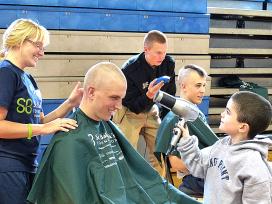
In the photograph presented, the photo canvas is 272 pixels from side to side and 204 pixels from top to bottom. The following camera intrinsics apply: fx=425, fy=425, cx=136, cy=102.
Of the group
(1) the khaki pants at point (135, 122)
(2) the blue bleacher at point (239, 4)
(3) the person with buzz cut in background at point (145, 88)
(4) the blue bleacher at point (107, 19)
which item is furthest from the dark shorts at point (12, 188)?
(2) the blue bleacher at point (239, 4)

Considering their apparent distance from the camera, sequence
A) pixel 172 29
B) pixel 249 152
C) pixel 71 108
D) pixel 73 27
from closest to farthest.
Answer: pixel 249 152 < pixel 71 108 < pixel 73 27 < pixel 172 29

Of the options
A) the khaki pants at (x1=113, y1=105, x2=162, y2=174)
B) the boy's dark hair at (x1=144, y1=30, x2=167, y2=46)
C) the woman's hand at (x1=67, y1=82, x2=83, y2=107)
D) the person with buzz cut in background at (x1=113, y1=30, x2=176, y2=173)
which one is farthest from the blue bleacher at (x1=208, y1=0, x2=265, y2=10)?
the woman's hand at (x1=67, y1=82, x2=83, y2=107)

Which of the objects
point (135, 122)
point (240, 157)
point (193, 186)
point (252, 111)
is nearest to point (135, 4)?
point (135, 122)

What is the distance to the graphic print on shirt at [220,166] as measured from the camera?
6.02 ft

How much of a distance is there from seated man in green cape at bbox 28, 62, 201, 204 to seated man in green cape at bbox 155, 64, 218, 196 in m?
0.48

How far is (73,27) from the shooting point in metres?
3.98

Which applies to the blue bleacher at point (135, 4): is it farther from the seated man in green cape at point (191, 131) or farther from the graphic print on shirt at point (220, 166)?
the graphic print on shirt at point (220, 166)

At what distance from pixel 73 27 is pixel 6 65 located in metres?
2.30

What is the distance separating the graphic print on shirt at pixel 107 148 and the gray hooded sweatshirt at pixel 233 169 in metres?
0.31

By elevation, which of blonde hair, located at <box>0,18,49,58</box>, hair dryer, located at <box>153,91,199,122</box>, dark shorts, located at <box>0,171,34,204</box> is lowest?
dark shorts, located at <box>0,171,34,204</box>

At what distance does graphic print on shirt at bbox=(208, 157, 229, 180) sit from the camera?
6.02ft

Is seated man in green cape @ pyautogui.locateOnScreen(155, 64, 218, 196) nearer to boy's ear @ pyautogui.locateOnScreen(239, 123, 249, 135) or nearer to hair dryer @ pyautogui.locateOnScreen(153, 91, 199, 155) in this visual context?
hair dryer @ pyautogui.locateOnScreen(153, 91, 199, 155)

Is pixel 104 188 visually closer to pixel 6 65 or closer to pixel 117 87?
pixel 117 87

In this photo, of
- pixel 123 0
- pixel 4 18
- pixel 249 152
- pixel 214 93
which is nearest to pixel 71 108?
pixel 249 152
